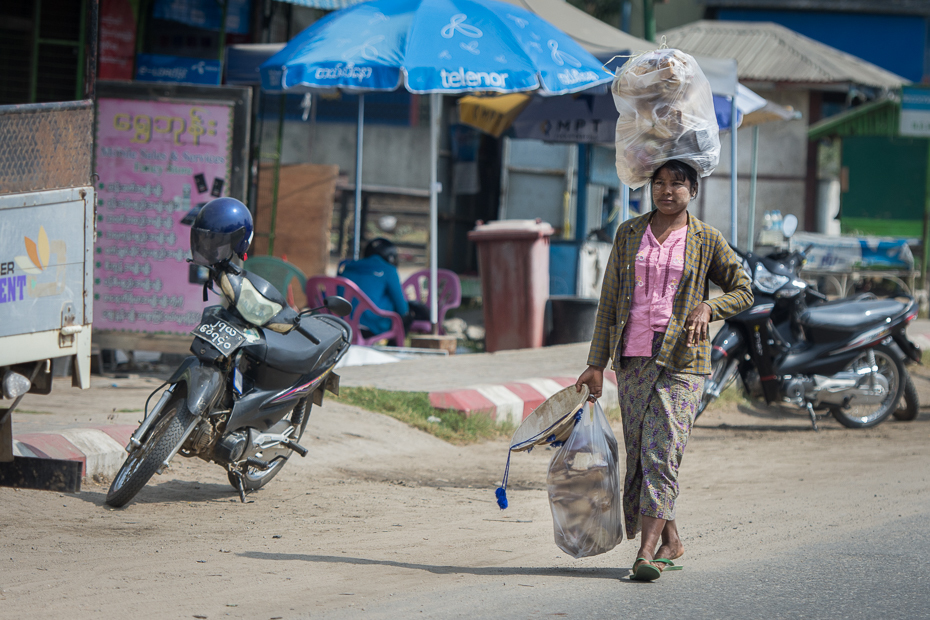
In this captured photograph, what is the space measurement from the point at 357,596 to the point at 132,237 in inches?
203

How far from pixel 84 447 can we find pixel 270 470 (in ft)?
3.27

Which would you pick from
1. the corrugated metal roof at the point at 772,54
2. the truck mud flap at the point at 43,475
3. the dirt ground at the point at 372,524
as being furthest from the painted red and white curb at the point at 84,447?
the corrugated metal roof at the point at 772,54

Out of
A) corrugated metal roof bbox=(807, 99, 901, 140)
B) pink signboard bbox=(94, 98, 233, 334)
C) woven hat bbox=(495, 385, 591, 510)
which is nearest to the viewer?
woven hat bbox=(495, 385, 591, 510)

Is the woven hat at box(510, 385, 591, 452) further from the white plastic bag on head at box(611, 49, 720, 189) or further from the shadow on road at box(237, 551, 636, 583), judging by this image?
the white plastic bag on head at box(611, 49, 720, 189)

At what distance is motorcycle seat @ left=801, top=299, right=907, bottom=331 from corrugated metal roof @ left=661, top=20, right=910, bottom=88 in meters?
10.5

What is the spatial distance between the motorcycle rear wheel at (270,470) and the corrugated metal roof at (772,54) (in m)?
13.7

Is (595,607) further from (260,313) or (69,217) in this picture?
(69,217)

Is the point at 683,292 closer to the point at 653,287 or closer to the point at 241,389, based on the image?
the point at 653,287

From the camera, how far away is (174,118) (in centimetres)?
803

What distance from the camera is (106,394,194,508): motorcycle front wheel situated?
186 inches

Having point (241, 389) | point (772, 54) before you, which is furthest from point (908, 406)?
point (772, 54)

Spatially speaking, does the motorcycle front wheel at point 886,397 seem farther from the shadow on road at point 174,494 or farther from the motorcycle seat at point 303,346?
the shadow on road at point 174,494

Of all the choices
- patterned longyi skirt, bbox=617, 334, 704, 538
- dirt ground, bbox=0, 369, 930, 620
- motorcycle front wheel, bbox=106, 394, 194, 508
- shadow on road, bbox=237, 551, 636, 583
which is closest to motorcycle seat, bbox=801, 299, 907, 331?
dirt ground, bbox=0, 369, 930, 620

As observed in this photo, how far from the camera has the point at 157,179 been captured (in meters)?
8.04
